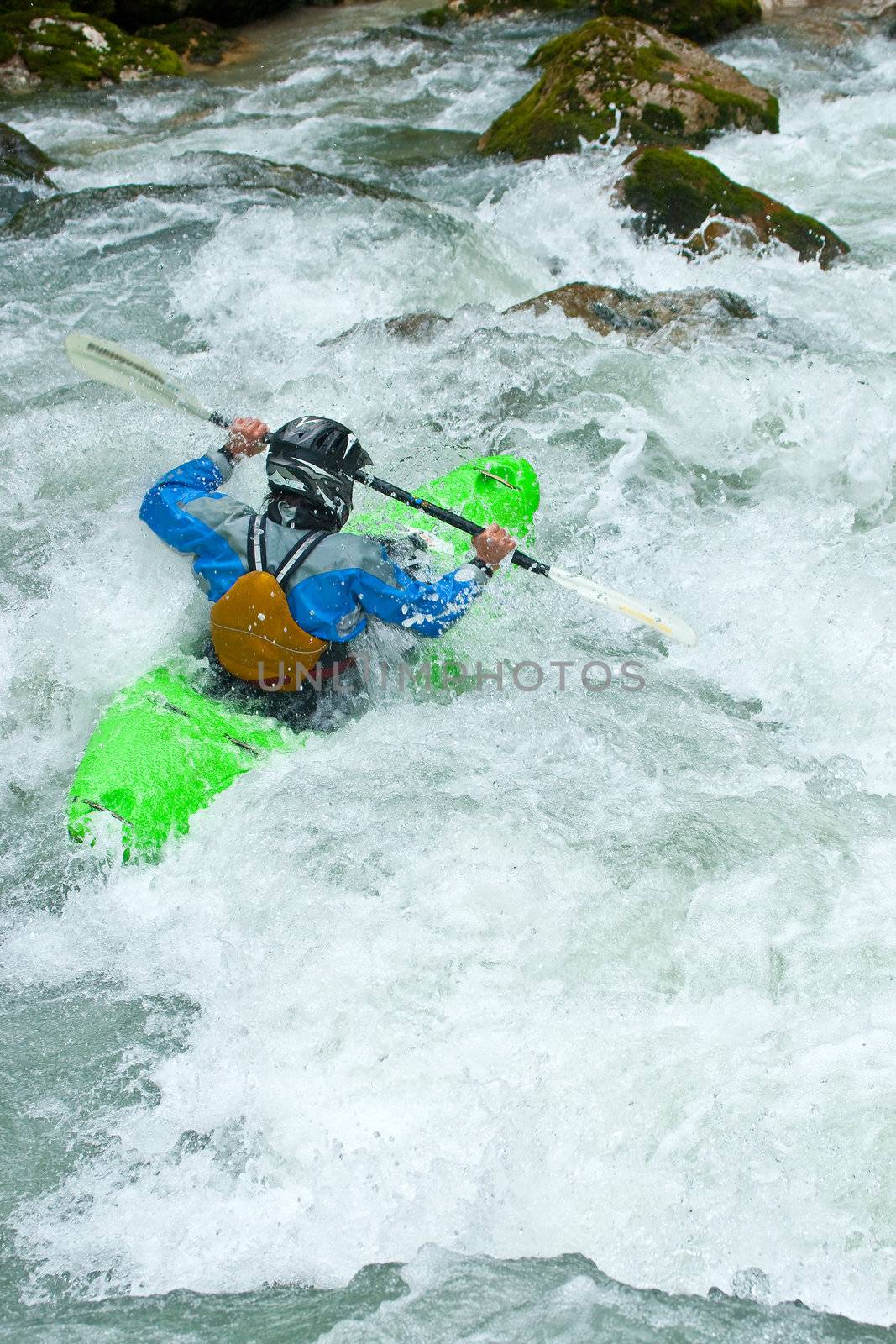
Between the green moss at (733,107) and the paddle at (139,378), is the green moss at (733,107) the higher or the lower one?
the higher one

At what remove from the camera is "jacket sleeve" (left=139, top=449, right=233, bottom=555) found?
400 cm

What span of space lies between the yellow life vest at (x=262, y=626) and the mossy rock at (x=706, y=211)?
517 cm

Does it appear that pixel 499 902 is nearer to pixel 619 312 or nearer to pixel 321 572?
pixel 321 572

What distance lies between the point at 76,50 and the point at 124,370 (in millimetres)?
10427

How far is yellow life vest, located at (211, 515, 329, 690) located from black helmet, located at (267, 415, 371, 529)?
0.12 metres

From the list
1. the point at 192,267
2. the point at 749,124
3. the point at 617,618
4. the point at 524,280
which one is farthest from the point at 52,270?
the point at 749,124

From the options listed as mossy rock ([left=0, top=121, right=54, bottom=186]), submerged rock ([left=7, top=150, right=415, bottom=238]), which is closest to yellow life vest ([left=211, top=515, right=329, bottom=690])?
submerged rock ([left=7, top=150, right=415, bottom=238])

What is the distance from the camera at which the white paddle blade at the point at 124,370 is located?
5.11 m

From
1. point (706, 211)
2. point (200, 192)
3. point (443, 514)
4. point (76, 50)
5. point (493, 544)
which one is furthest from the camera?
point (76, 50)

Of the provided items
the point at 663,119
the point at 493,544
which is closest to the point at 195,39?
the point at 663,119

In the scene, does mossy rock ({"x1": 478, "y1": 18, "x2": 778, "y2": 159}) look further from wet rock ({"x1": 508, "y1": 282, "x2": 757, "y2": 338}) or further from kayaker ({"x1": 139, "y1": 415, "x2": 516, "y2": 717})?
kayaker ({"x1": 139, "y1": 415, "x2": 516, "y2": 717})

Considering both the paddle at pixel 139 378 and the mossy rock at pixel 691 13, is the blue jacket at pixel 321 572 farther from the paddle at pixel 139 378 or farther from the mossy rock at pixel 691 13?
the mossy rock at pixel 691 13

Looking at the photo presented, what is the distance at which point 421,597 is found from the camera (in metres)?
3.89

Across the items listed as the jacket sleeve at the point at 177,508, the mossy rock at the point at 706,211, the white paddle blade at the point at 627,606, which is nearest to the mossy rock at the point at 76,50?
the mossy rock at the point at 706,211
